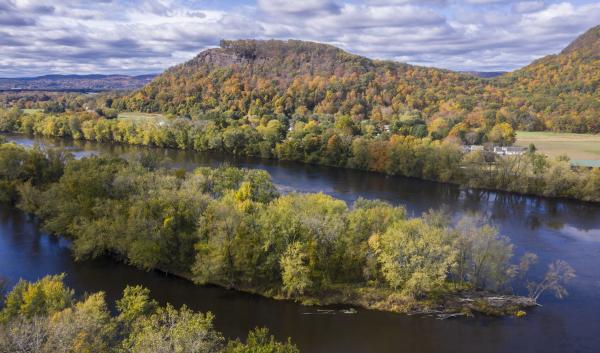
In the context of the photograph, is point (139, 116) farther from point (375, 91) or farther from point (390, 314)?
point (390, 314)

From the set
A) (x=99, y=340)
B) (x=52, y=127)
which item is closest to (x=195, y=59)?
(x=52, y=127)

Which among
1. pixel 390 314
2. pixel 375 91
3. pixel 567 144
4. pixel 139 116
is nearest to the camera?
pixel 390 314

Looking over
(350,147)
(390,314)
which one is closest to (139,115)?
(350,147)

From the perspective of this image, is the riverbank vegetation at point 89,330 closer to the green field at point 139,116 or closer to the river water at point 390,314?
the river water at point 390,314

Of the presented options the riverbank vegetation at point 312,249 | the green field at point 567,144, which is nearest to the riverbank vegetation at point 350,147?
the green field at point 567,144

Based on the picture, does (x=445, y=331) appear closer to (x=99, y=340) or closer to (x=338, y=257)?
(x=338, y=257)
